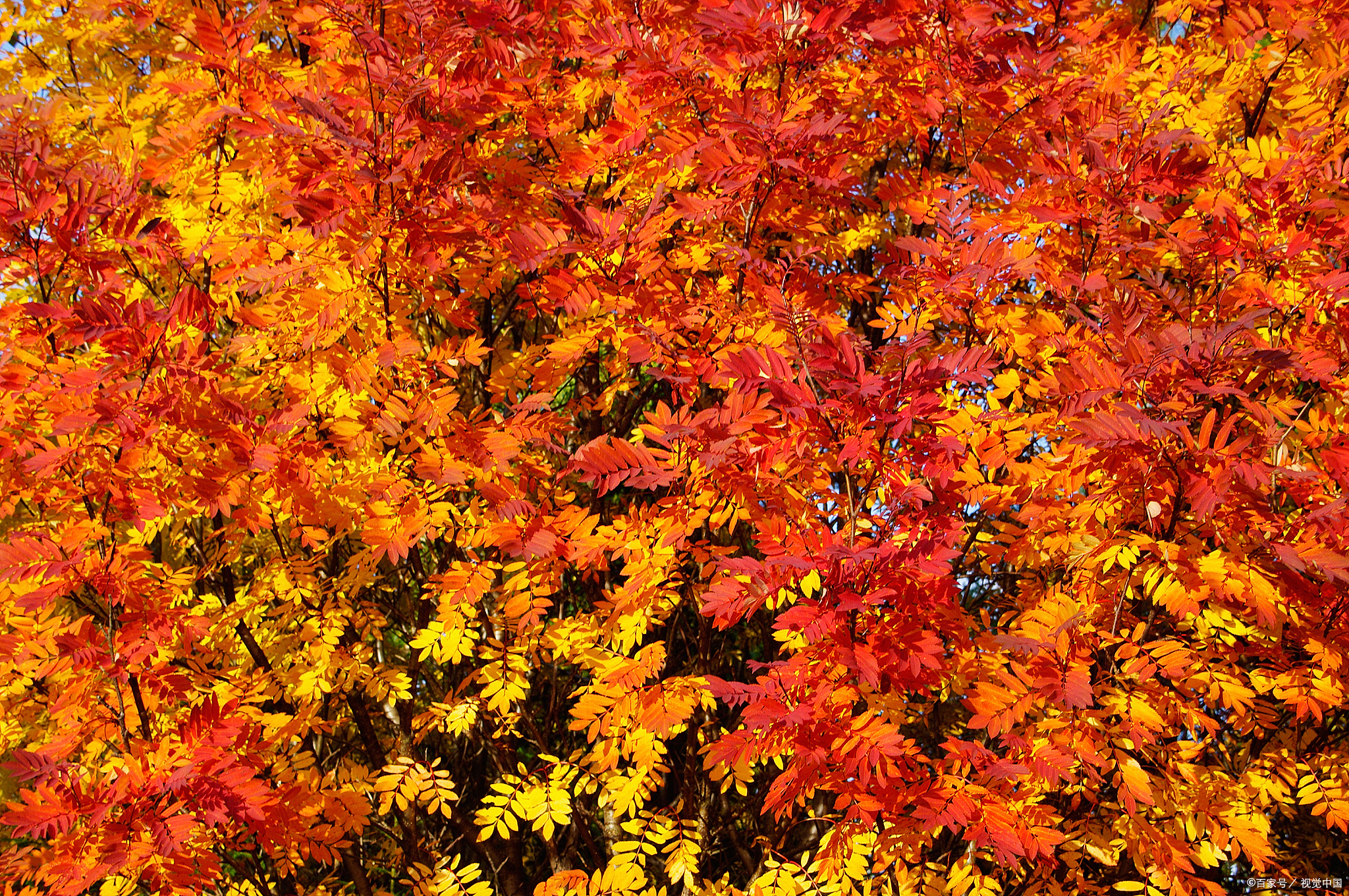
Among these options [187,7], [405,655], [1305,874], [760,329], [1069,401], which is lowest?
[1305,874]

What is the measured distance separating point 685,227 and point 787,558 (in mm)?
2500

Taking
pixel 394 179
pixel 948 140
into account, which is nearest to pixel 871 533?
pixel 394 179

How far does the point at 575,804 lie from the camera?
4484 mm

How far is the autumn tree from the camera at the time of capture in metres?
2.98

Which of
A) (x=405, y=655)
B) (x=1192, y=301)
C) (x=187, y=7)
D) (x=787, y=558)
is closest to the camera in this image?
(x=787, y=558)

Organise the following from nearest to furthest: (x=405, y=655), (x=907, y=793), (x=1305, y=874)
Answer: (x=907, y=793), (x=1305, y=874), (x=405, y=655)

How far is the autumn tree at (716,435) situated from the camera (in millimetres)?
2984

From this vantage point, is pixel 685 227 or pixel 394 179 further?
Result: pixel 685 227

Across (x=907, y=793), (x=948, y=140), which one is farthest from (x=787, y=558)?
(x=948, y=140)

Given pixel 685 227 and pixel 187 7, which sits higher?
pixel 187 7

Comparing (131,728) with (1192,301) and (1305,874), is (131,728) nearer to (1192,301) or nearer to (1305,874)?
(1192,301)

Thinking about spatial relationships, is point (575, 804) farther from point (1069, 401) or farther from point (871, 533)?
point (1069, 401)

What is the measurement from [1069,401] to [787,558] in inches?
53.4

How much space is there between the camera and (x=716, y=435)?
3006 mm
